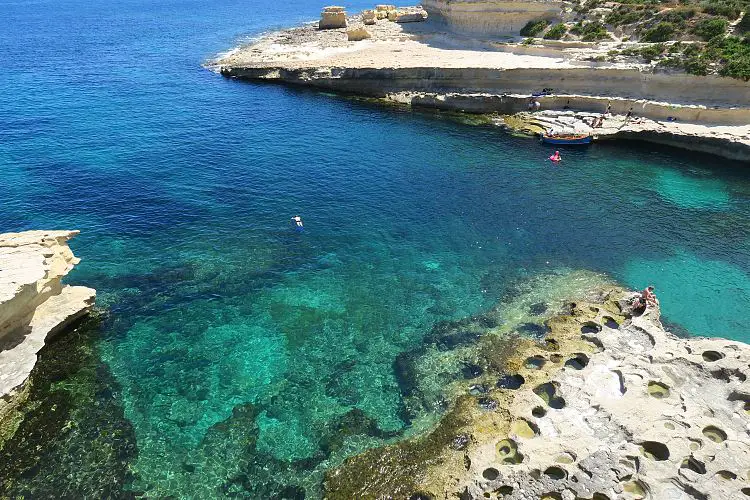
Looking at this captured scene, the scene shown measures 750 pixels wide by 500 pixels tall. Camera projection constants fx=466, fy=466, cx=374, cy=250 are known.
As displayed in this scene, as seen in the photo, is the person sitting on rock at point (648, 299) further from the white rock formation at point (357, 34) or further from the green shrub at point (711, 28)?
the white rock formation at point (357, 34)

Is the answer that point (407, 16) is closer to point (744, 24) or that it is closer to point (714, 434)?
point (744, 24)

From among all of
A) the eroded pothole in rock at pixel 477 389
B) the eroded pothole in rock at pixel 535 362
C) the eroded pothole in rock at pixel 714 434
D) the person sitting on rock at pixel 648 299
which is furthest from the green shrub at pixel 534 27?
the eroded pothole in rock at pixel 714 434

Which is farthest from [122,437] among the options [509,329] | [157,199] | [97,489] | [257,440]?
[157,199]

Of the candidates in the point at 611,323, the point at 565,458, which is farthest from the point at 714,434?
the point at 611,323

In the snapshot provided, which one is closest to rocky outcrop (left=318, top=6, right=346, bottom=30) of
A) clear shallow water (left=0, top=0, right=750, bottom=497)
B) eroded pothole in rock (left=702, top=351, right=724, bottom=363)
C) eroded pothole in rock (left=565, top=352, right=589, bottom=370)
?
clear shallow water (left=0, top=0, right=750, bottom=497)

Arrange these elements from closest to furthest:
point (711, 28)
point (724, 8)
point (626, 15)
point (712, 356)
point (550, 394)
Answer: point (550, 394) → point (712, 356) → point (711, 28) → point (724, 8) → point (626, 15)
